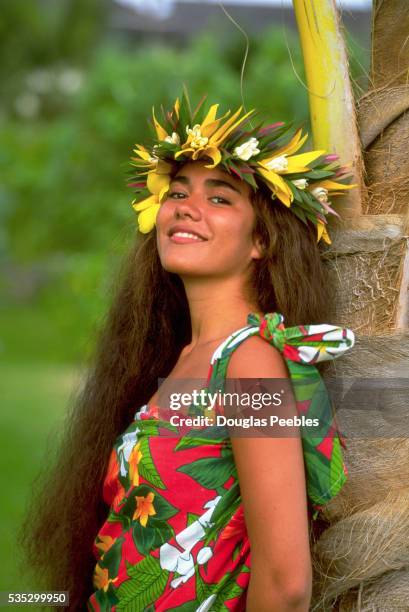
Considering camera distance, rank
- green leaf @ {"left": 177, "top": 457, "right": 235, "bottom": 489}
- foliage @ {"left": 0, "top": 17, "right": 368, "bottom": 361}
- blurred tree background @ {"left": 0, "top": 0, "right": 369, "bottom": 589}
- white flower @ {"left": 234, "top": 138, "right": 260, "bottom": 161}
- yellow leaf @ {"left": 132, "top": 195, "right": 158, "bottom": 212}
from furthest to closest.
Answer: foliage @ {"left": 0, "top": 17, "right": 368, "bottom": 361} < blurred tree background @ {"left": 0, "top": 0, "right": 369, "bottom": 589} < yellow leaf @ {"left": 132, "top": 195, "right": 158, "bottom": 212} < white flower @ {"left": 234, "top": 138, "right": 260, "bottom": 161} < green leaf @ {"left": 177, "top": 457, "right": 235, "bottom": 489}

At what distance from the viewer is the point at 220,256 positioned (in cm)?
209

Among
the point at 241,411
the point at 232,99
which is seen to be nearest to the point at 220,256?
the point at 241,411

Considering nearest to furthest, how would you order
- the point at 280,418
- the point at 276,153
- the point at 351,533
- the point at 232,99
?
1. the point at 280,418
2. the point at 351,533
3. the point at 276,153
4. the point at 232,99

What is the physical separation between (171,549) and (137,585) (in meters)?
0.12

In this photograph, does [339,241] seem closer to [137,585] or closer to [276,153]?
[276,153]

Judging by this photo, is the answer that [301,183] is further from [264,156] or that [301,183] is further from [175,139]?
[175,139]

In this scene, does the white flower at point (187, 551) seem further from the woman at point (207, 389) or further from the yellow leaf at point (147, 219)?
the yellow leaf at point (147, 219)

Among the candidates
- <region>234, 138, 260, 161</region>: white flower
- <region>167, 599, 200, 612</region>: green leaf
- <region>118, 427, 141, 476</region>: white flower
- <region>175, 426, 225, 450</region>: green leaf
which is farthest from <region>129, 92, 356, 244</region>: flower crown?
<region>167, 599, 200, 612</region>: green leaf

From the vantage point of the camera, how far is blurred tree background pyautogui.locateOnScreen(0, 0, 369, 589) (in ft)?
25.6

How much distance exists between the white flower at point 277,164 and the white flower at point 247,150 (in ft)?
0.13

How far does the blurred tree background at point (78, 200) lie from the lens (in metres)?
7.81

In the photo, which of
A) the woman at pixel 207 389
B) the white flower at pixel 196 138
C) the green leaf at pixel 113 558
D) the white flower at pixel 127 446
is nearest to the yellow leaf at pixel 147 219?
the woman at pixel 207 389

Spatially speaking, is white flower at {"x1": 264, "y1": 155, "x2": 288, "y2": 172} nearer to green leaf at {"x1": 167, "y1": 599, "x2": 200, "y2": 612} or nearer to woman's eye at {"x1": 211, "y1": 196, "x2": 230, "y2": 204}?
woman's eye at {"x1": 211, "y1": 196, "x2": 230, "y2": 204}

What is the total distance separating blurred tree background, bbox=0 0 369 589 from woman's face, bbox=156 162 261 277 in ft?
1.31
